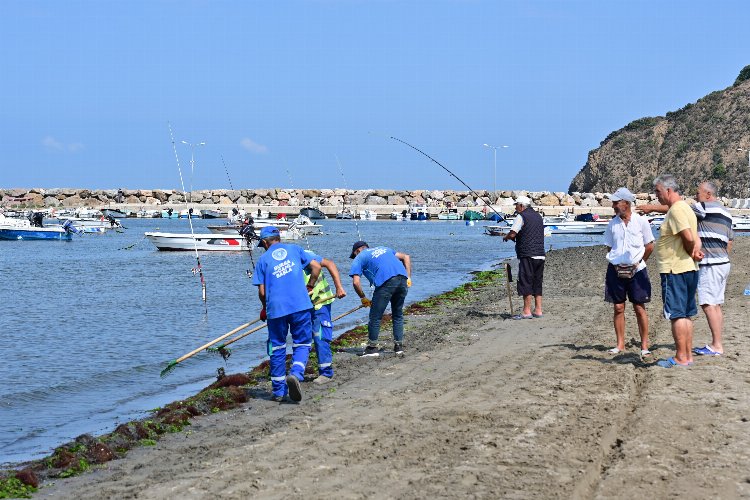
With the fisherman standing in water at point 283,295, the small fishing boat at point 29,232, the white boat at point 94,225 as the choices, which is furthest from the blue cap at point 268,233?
the white boat at point 94,225

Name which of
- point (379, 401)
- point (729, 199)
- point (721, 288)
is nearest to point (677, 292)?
point (721, 288)

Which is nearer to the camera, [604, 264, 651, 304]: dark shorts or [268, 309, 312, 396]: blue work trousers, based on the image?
[268, 309, 312, 396]: blue work trousers

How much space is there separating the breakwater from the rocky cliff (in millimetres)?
5171

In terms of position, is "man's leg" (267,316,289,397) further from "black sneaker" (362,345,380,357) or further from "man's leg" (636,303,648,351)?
"man's leg" (636,303,648,351)

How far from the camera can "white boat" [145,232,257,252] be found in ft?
140

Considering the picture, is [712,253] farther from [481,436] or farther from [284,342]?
[284,342]

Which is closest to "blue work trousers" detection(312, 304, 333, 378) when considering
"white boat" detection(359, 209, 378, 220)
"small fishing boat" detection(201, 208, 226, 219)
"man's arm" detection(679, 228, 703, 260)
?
"man's arm" detection(679, 228, 703, 260)

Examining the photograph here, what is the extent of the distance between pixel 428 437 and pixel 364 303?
4.62m

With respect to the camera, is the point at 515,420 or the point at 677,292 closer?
the point at 515,420

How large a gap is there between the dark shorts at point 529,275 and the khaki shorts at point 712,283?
175 inches

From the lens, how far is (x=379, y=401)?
8695mm

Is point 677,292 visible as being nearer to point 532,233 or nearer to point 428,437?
point 428,437

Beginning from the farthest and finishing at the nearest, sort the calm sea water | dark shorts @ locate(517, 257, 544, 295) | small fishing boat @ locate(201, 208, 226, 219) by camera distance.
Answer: small fishing boat @ locate(201, 208, 226, 219)
dark shorts @ locate(517, 257, 544, 295)
the calm sea water

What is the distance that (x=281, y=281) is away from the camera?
8.80 meters
